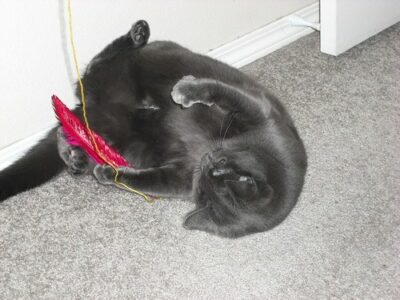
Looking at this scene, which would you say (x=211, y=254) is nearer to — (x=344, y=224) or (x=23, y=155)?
(x=344, y=224)

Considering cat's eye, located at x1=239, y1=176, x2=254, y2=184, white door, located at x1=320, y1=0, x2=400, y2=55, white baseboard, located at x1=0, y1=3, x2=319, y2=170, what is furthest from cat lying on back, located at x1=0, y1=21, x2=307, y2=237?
white door, located at x1=320, y1=0, x2=400, y2=55

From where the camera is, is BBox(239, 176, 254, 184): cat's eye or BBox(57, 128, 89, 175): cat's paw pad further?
BBox(57, 128, 89, 175): cat's paw pad

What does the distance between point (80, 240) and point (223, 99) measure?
0.48 meters

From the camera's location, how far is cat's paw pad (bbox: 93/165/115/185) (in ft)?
→ 4.27

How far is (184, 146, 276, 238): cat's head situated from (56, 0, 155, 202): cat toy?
198mm

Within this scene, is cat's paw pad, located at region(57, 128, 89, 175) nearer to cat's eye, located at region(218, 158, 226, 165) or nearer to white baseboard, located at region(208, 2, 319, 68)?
cat's eye, located at region(218, 158, 226, 165)

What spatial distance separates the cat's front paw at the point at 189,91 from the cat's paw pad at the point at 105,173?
0.25 meters

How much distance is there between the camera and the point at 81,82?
1391 millimetres

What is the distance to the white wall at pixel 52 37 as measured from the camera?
1329mm

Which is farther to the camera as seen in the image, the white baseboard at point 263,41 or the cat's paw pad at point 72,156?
the white baseboard at point 263,41

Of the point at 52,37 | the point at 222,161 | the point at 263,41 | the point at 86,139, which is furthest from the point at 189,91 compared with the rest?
the point at 263,41

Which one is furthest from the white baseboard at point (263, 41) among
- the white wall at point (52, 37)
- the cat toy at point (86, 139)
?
the cat toy at point (86, 139)

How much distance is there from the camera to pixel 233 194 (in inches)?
44.9

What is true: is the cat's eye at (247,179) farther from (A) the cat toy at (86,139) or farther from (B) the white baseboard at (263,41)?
(B) the white baseboard at (263,41)
